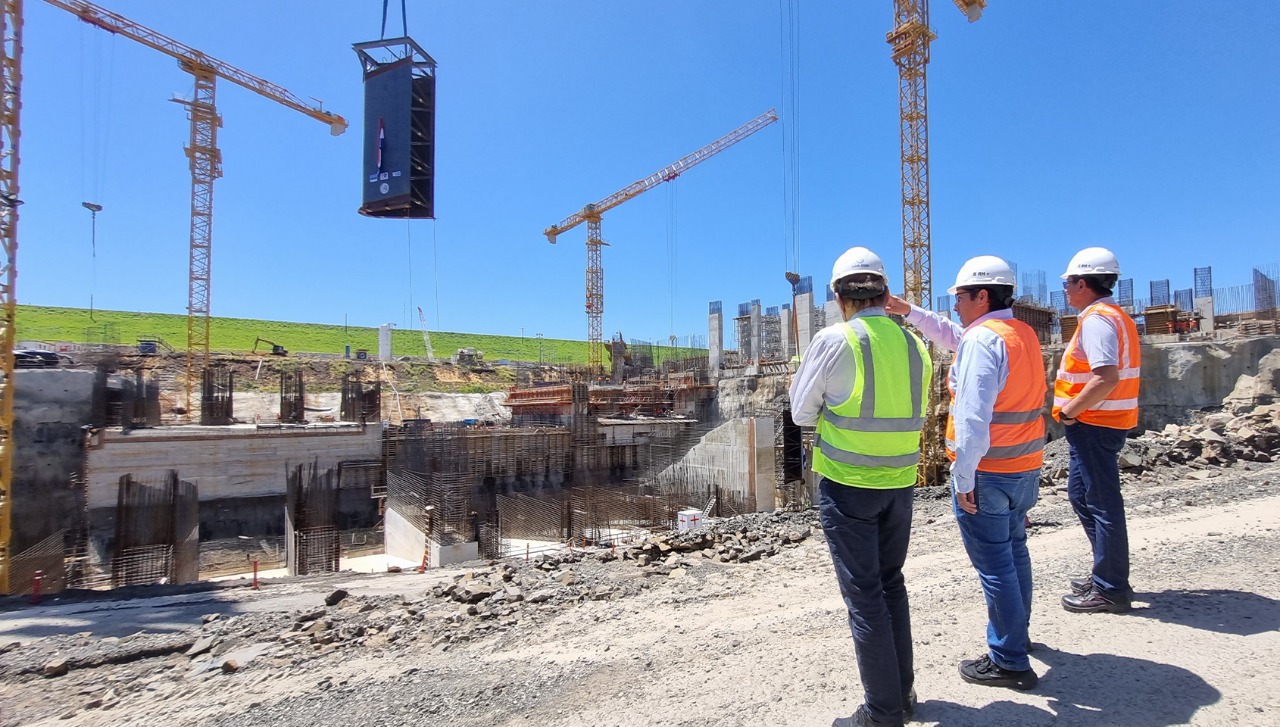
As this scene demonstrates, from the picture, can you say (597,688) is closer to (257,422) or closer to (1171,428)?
(1171,428)

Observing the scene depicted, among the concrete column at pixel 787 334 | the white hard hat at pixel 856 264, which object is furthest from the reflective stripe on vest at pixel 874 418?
the concrete column at pixel 787 334

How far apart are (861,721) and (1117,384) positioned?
6.56ft

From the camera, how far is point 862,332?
1.90 metres

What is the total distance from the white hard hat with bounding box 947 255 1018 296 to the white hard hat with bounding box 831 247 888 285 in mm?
523

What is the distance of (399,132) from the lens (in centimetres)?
970

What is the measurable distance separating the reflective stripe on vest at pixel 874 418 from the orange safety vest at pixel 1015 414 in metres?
0.43

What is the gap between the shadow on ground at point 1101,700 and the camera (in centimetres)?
195

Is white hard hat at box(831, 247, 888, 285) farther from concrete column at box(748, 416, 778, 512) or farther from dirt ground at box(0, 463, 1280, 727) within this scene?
concrete column at box(748, 416, 778, 512)

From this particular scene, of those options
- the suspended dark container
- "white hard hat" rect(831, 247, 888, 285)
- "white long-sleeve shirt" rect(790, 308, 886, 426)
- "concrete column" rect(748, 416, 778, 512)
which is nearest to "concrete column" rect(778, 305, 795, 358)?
"concrete column" rect(748, 416, 778, 512)

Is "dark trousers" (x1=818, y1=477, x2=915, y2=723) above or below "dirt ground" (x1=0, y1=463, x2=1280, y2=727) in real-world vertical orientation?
above

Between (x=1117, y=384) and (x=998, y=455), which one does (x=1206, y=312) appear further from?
(x=998, y=455)

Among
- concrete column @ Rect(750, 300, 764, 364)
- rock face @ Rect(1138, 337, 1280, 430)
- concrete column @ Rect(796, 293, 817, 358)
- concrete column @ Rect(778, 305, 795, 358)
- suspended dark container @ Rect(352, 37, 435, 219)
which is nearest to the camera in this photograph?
suspended dark container @ Rect(352, 37, 435, 219)

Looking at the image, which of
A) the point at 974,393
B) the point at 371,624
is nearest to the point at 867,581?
the point at 974,393

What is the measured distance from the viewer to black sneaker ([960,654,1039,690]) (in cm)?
215
